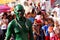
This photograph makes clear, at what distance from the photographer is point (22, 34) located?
1.28 meters

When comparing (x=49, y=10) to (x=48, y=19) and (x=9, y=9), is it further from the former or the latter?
(x=9, y=9)

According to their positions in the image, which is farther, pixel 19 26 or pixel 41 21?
pixel 41 21

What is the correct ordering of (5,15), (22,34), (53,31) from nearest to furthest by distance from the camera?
1. (22,34)
2. (53,31)
3. (5,15)

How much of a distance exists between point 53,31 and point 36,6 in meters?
0.39

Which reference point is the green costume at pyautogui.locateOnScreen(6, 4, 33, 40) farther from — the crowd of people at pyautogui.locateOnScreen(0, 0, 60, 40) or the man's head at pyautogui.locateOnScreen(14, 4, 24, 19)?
the crowd of people at pyautogui.locateOnScreen(0, 0, 60, 40)

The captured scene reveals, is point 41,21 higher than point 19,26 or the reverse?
the reverse

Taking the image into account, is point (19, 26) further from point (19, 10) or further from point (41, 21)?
point (41, 21)

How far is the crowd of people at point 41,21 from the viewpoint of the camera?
7.47ft

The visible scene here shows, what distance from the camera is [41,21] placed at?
246 cm

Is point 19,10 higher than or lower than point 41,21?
higher

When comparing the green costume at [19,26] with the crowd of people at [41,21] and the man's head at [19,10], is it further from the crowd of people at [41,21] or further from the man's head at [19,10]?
the crowd of people at [41,21]

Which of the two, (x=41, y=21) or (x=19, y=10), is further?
(x=41, y=21)

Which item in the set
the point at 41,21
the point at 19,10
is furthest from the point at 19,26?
the point at 41,21

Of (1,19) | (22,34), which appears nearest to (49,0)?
(1,19)
